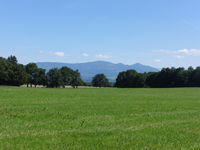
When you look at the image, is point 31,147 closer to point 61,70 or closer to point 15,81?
point 15,81

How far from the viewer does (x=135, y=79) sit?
498ft

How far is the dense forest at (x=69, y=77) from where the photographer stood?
411 feet

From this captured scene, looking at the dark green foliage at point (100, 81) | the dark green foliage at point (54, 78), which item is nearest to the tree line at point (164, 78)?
the dark green foliage at point (100, 81)

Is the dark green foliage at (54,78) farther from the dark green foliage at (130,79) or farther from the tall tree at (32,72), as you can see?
the dark green foliage at (130,79)

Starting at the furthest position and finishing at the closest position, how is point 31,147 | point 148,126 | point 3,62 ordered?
point 3,62 < point 148,126 < point 31,147

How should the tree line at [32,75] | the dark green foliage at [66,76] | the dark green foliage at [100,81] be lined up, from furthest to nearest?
the dark green foliage at [100,81]
the dark green foliage at [66,76]
the tree line at [32,75]

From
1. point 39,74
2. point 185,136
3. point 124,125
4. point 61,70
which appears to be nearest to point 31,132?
point 124,125

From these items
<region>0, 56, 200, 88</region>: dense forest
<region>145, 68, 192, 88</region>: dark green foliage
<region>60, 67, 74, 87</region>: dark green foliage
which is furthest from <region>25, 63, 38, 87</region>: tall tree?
<region>145, 68, 192, 88</region>: dark green foliage

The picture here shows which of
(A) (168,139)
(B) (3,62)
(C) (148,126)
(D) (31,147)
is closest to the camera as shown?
(D) (31,147)

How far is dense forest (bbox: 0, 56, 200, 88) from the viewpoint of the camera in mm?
125206

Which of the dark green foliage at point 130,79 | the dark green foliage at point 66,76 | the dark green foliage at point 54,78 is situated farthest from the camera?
the dark green foliage at point 66,76

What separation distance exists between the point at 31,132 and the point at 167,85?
132 meters

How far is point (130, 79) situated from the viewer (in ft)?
503

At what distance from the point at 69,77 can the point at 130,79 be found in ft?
87.7
